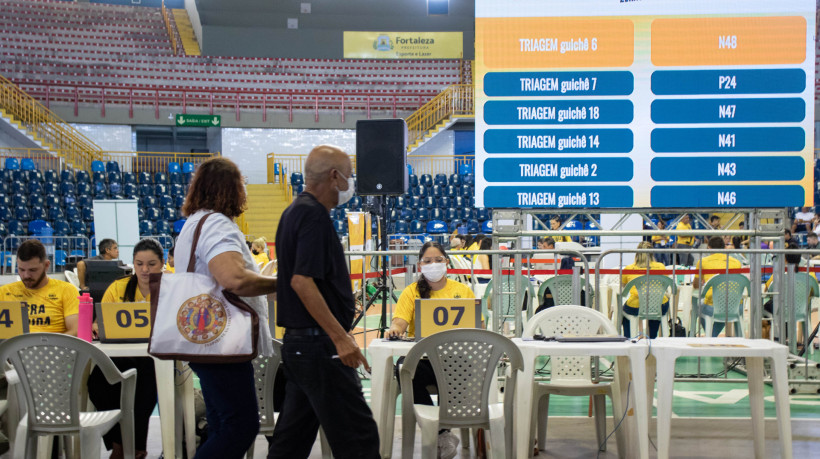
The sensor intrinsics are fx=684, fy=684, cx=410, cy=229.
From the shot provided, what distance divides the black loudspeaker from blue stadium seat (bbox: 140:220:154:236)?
34.3ft

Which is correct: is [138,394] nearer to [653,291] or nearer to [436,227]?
[653,291]

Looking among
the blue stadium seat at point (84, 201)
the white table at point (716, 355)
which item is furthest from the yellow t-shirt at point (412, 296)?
the blue stadium seat at point (84, 201)

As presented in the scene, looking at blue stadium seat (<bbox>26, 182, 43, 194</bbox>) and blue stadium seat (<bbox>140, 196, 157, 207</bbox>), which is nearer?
blue stadium seat (<bbox>26, 182, 43, 194</bbox>)

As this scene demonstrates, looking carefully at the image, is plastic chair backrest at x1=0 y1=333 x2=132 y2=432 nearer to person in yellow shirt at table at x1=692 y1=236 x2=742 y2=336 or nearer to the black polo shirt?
the black polo shirt

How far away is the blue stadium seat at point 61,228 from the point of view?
1462 cm

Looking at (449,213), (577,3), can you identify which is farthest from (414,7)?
(577,3)

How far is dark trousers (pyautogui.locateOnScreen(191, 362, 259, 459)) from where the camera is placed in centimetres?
238

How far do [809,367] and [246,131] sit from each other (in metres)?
17.8

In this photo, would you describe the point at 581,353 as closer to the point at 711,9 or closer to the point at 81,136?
the point at 711,9

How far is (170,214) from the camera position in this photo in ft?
53.7

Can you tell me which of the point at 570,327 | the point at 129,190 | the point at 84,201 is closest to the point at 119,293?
the point at 570,327

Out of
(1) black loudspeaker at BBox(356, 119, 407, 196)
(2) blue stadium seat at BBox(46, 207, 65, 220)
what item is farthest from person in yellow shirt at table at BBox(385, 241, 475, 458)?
(2) blue stadium seat at BBox(46, 207, 65, 220)

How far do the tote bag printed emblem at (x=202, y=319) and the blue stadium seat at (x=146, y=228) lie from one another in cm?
1396

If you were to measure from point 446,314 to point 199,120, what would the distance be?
1813cm
